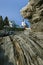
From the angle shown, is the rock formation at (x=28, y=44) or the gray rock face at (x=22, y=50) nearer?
the gray rock face at (x=22, y=50)

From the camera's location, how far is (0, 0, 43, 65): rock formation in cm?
1033

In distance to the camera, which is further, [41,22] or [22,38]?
[41,22]

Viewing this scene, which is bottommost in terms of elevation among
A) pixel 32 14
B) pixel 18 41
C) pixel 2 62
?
pixel 2 62

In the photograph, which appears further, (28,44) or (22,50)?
(28,44)

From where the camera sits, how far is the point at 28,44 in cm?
1132

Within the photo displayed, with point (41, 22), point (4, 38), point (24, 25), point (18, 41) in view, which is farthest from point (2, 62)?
point (24, 25)

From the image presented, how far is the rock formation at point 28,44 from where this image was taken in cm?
1033

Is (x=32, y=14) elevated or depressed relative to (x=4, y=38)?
elevated

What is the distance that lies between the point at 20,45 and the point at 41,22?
2140mm

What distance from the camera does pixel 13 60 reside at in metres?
11.1

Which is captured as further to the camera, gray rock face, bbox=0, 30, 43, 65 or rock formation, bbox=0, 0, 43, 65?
rock formation, bbox=0, 0, 43, 65

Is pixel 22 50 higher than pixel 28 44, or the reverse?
pixel 28 44

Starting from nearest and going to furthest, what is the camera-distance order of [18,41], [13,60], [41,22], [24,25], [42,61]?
[42,61] < [13,60] < [18,41] < [41,22] < [24,25]

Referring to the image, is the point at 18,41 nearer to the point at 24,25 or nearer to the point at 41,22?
the point at 41,22
